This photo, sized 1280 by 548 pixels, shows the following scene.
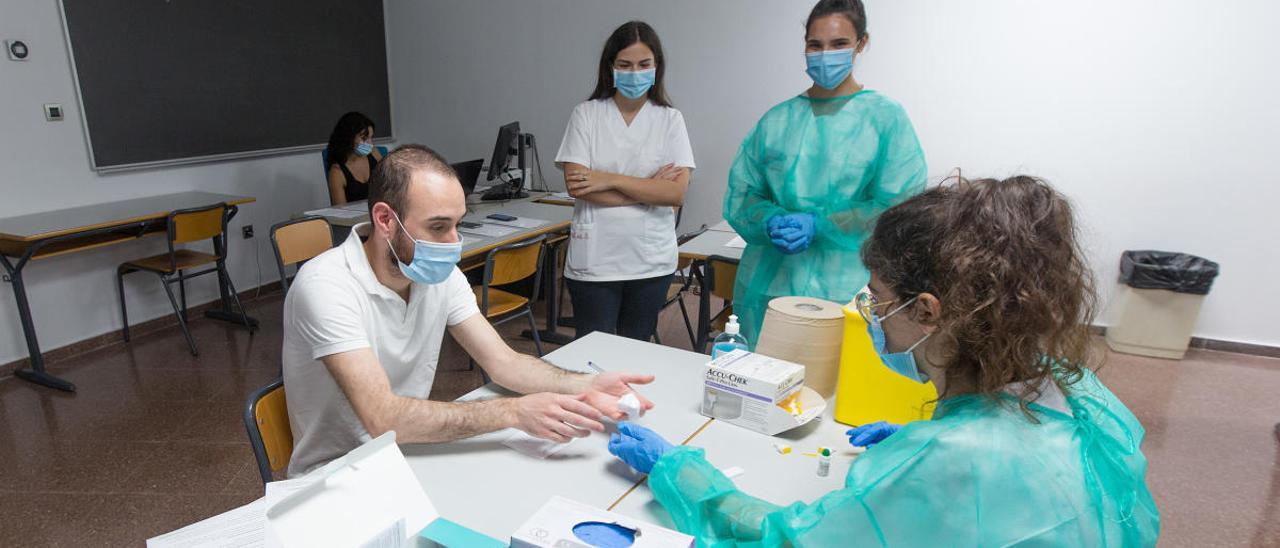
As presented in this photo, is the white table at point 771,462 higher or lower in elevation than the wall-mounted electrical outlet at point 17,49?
lower

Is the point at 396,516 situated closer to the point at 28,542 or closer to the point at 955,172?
the point at 955,172

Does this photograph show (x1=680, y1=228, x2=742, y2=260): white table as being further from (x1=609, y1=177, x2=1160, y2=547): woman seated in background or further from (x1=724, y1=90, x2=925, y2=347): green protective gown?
(x1=609, y1=177, x2=1160, y2=547): woman seated in background

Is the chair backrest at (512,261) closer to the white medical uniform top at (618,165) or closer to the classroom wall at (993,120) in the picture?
the white medical uniform top at (618,165)

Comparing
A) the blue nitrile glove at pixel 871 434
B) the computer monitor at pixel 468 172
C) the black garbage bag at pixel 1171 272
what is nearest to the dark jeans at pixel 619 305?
the blue nitrile glove at pixel 871 434

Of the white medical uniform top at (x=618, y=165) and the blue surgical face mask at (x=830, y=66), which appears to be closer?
the blue surgical face mask at (x=830, y=66)

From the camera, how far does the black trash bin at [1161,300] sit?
361 cm

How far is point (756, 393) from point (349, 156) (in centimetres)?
352

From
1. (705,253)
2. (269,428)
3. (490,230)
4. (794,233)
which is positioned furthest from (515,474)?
(490,230)

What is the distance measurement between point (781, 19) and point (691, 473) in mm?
3830

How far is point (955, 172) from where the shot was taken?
0.90 m

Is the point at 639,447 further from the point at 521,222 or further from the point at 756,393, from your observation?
the point at 521,222

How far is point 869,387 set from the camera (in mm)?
1375

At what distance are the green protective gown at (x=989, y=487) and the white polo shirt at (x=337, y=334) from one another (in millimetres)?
923

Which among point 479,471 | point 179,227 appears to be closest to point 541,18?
point 179,227
